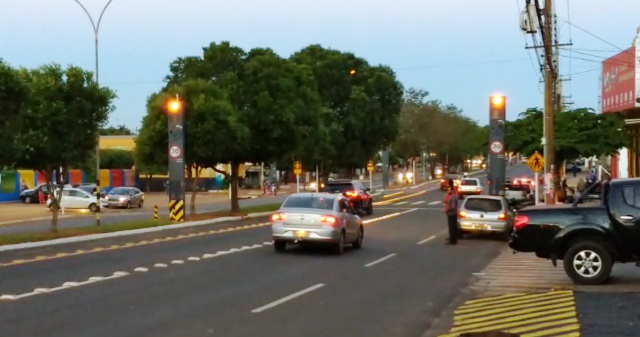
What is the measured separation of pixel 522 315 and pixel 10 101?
56.9ft

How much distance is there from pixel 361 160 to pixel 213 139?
28.2 meters

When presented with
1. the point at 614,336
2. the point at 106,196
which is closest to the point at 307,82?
the point at 106,196

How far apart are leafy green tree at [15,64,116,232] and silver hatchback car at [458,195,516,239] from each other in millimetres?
12400

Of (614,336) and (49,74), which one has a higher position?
(49,74)

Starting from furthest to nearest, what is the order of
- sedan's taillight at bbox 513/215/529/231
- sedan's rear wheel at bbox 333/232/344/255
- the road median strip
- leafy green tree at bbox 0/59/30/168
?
the road median strip < leafy green tree at bbox 0/59/30/168 < sedan's rear wheel at bbox 333/232/344/255 < sedan's taillight at bbox 513/215/529/231

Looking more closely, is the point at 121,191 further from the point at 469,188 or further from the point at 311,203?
the point at 311,203

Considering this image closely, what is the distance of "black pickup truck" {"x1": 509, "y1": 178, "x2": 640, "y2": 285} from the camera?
15.6 meters

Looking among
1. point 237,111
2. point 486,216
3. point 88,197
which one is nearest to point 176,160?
point 237,111

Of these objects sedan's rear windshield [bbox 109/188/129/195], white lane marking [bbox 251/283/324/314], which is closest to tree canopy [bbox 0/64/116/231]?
white lane marking [bbox 251/283/324/314]

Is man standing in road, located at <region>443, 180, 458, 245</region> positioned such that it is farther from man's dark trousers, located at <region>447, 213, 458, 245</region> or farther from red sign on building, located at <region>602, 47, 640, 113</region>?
red sign on building, located at <region>602, 47, 640, 113</region>

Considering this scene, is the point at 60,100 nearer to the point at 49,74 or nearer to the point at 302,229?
the point at 49,74

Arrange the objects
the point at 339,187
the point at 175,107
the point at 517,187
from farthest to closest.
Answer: the point at 517,187 < the point at 339,187 < the point at 175,107

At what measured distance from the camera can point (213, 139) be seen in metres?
41.7

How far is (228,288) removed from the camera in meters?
15.7
